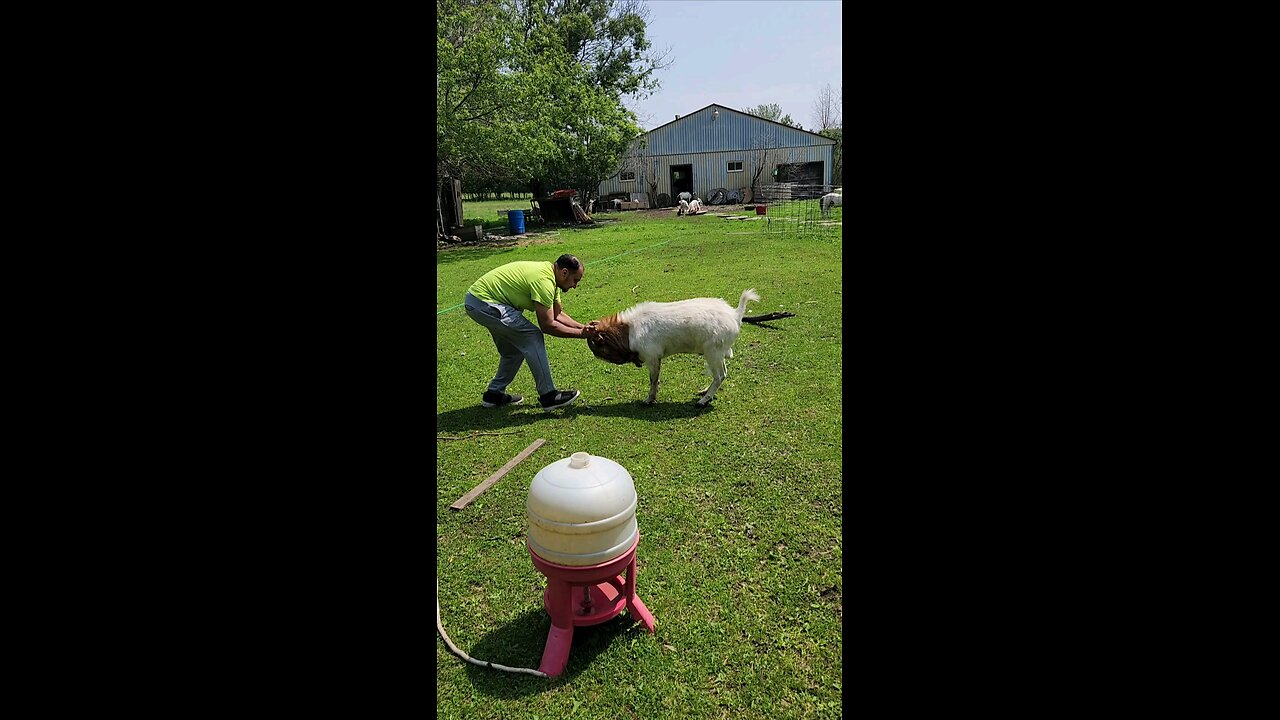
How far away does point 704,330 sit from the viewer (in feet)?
22.2

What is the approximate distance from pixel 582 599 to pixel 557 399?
3.93m

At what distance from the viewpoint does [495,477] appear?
18.6 feet

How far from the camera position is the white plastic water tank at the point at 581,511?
3.19 m

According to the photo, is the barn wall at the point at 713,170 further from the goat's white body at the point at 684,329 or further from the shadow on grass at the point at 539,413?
the goat's white body at the point at 684,329

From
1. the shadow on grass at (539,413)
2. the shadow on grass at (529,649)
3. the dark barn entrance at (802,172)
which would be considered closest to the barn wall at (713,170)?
the dark barn entrance at (802,172)

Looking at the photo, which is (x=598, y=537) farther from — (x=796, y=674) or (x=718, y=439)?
(x=718, y=439)

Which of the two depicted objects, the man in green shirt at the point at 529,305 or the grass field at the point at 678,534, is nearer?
the grass field at the point at 678,534

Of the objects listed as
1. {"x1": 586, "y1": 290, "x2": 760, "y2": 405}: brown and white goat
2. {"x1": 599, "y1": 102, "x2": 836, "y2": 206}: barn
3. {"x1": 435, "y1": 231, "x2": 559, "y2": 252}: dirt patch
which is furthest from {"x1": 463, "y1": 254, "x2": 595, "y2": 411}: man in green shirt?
{"x1": 599, "y1": 102, "x2": 836, "y2": 206}: barn

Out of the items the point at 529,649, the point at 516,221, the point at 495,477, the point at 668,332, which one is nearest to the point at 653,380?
the point at 668,332

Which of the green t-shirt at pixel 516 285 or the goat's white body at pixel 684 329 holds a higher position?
the green t-shirt at pixel 516 285

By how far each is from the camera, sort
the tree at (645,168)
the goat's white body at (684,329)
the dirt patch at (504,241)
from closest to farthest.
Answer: the goat's white body at (684,329), the dirt patch at (504,241), the tree at (645,168)

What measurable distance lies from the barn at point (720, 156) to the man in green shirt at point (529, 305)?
34.6 meters

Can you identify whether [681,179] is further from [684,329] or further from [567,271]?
[684,329]
